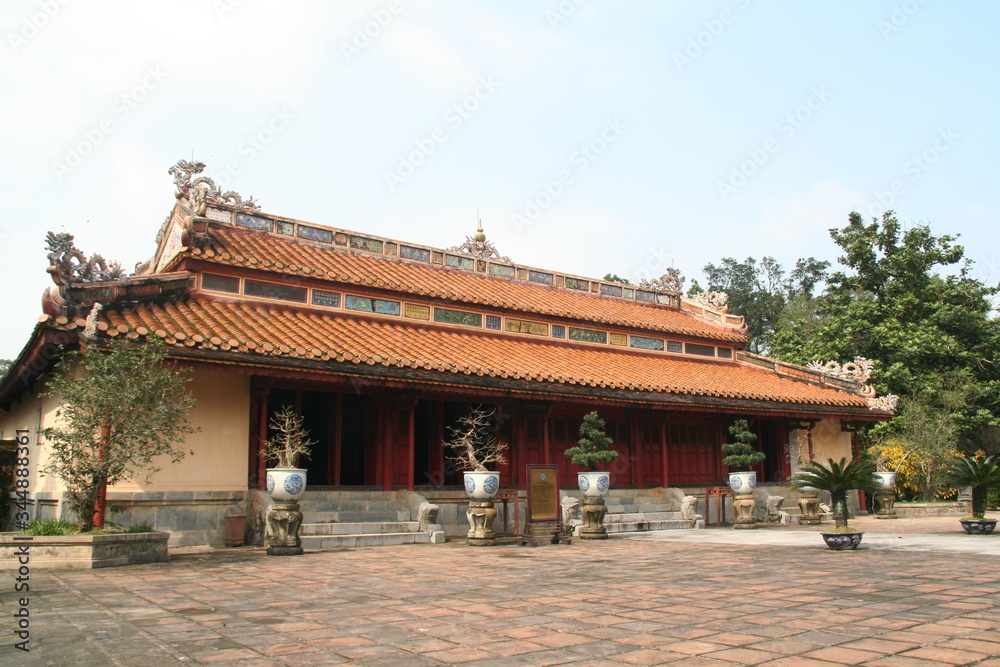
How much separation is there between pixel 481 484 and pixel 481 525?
2.21 feet

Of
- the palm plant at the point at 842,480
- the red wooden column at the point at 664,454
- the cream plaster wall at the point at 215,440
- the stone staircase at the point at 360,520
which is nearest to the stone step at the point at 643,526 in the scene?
the red wooden column at the point at 664,454

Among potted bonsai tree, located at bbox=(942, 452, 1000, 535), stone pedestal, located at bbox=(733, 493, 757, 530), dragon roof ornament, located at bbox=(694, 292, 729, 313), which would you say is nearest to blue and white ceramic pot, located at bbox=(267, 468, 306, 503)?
stone pedestal, located at bbox=(733, 493, 757, 530)

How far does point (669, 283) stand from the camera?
83.1 feet

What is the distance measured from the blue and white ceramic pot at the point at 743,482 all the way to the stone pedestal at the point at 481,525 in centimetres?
656

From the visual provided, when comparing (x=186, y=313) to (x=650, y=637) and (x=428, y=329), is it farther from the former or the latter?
(x=650, y=637)

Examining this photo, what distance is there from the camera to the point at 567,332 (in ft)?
65.9

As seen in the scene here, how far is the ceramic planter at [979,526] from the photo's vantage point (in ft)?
42.3

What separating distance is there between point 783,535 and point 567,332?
301 inches

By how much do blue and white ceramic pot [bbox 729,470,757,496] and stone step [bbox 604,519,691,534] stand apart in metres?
1.30

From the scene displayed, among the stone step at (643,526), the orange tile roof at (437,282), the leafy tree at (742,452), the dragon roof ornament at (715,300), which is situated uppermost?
the dragon roof ornament at (715,300)

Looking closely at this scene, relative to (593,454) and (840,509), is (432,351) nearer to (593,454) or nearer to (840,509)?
(593,454)

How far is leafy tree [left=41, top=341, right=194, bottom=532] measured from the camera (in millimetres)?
10117

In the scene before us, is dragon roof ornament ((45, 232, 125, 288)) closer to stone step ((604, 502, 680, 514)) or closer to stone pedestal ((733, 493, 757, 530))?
stone step ((604, 502, 680, 514))

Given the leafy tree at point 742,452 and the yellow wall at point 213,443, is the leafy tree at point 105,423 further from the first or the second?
the leafy tree at point 742,452
